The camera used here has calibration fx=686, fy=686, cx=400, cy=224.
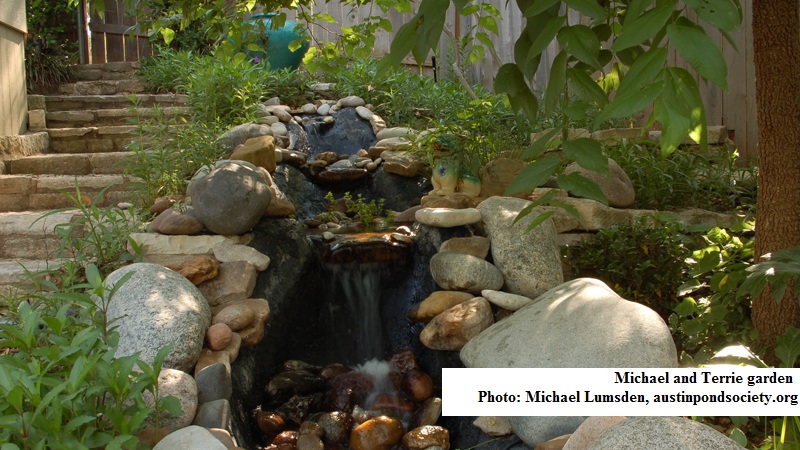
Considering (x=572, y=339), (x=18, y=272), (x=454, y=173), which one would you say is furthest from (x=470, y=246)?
(x=18, y=272)

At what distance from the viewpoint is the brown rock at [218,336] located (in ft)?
12.3

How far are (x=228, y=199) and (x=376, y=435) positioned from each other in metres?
1.77

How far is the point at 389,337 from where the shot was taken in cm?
450

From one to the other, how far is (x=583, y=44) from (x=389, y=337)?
3.33 m

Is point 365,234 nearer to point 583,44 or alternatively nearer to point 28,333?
point 28,333

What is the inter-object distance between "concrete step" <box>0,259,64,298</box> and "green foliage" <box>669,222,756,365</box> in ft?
11.4

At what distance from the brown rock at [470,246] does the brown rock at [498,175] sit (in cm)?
86

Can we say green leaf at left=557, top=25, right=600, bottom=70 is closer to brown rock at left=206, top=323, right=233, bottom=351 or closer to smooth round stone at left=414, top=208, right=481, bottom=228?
brown rock at left=206, top=323, right=233, bottom=351

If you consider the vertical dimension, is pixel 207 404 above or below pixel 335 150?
below

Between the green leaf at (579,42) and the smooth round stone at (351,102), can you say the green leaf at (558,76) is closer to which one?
the green leaf at (579,42)

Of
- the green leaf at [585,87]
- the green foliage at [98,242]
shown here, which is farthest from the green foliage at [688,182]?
the green leaf at [585,87]

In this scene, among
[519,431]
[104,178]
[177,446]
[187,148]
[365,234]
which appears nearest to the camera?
[177,446]

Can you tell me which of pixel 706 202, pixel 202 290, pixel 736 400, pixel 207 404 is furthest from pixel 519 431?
pixel 706 202

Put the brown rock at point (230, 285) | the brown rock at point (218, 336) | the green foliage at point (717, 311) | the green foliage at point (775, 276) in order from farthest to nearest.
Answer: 1. the brown rock at point (230, 285)
2. the brown rock at point (218, 336)
3. the green foliage at point (717, 311)
4. the green foliage at point (775, 276)
